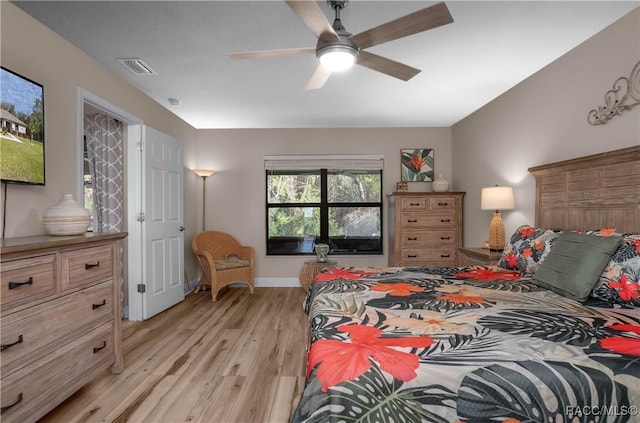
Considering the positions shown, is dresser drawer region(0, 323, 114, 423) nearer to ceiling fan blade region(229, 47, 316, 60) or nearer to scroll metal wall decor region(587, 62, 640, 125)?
ceiling fan blade region(229, 47, 316, 60)

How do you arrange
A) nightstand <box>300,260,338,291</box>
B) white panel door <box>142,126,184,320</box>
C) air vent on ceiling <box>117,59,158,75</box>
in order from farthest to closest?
nightstand <box>300,260,338,291</box>, white panel door <box>142,126,184,320</box>, air vent on ceiling <box>117,59,158,75</box>

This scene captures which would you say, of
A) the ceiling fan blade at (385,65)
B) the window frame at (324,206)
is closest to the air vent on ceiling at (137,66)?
the ceiling fan blade at (385,65)

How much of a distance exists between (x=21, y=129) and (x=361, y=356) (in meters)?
2.34

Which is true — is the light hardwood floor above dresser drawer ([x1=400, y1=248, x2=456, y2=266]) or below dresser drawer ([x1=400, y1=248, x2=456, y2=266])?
below

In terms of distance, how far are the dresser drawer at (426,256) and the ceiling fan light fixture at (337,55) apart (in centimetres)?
299

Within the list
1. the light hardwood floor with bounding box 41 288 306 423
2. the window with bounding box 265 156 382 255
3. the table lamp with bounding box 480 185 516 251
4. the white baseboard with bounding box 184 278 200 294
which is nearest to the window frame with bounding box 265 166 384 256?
the window with bounding box 265 156 382 255

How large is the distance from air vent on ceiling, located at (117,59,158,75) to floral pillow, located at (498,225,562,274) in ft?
11.3

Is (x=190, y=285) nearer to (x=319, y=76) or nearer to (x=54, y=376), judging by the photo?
(x=54, y=376)

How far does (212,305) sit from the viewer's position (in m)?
3.96

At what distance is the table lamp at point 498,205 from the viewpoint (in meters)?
3.16

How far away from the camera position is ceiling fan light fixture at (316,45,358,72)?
5.88ft

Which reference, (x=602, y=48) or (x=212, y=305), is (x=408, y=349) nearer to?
(x=602, y=48)

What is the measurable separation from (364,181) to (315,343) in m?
4.09

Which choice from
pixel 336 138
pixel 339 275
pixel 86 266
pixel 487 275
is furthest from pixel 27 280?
pixel 336 138
